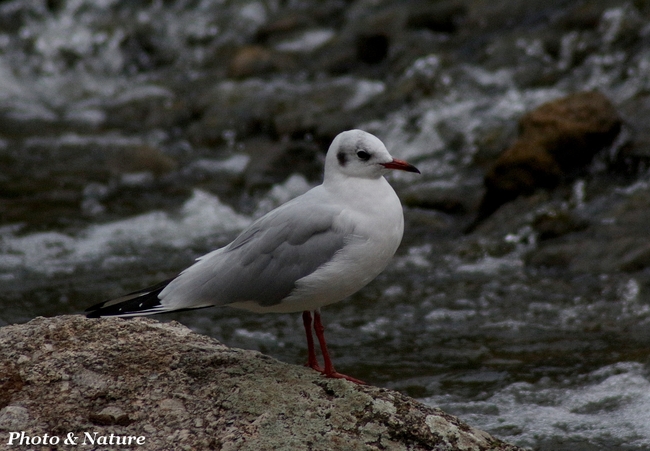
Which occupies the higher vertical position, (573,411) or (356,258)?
(356,258)

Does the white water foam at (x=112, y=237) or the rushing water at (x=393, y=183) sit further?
the white water foam at (x=112, y=237)

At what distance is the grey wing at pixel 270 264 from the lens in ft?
12.7

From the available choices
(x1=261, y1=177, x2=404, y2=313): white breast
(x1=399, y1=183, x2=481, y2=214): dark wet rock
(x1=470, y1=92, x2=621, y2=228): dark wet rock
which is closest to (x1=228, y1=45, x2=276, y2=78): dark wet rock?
(x1=399, y1=183, x2=481, y2=214): dark wet rock

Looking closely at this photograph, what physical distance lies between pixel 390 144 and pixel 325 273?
264 inches

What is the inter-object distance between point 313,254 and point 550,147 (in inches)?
192

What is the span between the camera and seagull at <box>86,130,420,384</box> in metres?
3.81

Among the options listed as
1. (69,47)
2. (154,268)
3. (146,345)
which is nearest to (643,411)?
(146,345)

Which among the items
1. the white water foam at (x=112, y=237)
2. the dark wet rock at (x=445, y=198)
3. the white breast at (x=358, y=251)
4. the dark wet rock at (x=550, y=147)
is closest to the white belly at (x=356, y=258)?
the white breast at (x=358, y=251)

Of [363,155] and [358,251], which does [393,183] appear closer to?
[363,155]

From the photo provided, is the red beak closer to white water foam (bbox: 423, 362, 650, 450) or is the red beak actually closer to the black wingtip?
the black wingtip

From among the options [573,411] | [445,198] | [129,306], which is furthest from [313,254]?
[445,198]

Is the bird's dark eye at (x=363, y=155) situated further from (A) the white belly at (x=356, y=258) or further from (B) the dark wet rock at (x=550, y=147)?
(B) the dark wet rock at (x=550, y=147)

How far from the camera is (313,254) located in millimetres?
3879

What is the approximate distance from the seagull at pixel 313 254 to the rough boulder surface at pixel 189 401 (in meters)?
0.22
